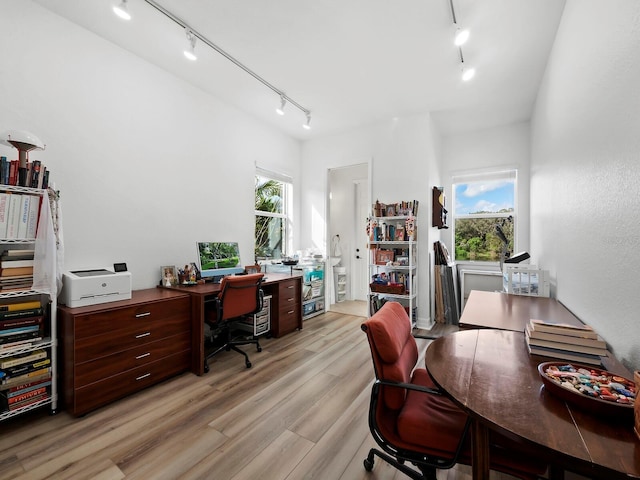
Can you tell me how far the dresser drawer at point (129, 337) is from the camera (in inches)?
80.9

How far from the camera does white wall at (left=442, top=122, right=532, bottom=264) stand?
14.2 feet

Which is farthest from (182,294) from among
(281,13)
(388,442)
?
(281,13)

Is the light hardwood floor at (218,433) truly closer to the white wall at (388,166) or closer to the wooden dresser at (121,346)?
the wooden dresser at (121,346)

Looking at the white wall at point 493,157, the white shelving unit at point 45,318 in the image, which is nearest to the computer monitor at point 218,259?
the white shelving unit at point 45,318

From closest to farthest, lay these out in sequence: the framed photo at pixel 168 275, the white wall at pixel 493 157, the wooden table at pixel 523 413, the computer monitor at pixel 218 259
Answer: the wooden table at pixel 523 413 < the framed photo at pixel 168 275 < the computer monitor at pixel 218 259 < the white wall at pixel 493 157

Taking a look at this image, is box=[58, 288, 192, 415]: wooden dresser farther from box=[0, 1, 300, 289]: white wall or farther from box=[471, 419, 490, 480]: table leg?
box=[471, 419, 490, 480]: table leg

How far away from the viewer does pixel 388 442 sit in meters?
1.25

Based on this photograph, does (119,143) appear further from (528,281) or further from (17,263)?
(528,281)

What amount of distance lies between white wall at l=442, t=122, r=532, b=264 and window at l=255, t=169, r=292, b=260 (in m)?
2.80

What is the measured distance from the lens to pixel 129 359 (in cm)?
229

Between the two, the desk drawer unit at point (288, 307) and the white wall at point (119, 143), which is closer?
the white wall at point (119, 143)

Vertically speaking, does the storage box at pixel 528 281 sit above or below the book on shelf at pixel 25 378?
above

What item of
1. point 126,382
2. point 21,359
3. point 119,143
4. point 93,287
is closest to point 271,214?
point 119,143

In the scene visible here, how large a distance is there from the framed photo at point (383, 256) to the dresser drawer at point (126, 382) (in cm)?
272
